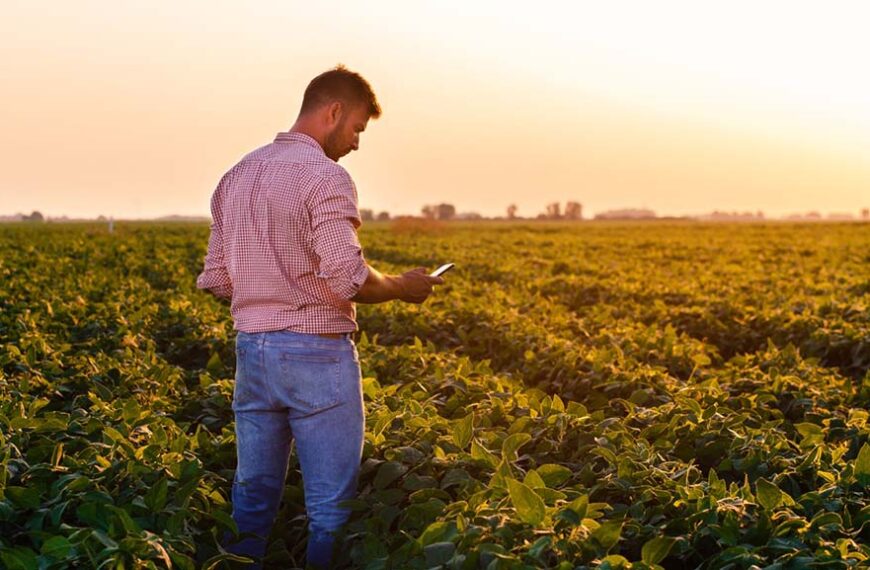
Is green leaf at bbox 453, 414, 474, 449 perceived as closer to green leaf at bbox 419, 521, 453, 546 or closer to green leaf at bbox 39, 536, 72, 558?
green leaf at bbox 419, 521, 453, 546

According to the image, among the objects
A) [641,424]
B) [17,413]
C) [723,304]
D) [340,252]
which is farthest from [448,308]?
[340,252]

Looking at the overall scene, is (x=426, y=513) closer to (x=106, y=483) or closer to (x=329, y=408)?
(x=329, y=408)

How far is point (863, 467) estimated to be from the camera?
4.29m

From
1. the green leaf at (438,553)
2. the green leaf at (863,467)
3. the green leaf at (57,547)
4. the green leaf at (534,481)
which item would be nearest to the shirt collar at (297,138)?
the green leaf at (534,481)

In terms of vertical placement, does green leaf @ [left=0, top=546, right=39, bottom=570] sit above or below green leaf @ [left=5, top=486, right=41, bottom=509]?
below

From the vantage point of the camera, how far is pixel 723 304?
13.1 metres

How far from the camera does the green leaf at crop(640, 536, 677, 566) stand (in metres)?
3.23

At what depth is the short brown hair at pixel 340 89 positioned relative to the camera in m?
A: 3.92

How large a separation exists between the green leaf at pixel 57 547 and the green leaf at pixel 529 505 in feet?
5.15

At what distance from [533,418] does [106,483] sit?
2240 millimetres

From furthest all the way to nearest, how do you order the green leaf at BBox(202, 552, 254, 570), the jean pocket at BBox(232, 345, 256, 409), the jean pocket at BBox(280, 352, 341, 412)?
the jean pocket at BBox(232, 345, 256, 409)
the jean pocket at BBox(280, 352, 341, 412)
the green leaf at BBox(202, 552, 254, 570)

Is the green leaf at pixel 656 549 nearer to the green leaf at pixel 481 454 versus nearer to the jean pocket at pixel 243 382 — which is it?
the green leaf at pixel 481 454

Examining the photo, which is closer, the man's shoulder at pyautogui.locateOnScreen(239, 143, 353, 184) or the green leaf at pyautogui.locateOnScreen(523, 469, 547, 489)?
the green leaf at pyautogui.locateOnScreen(523, 469, 547, 489)

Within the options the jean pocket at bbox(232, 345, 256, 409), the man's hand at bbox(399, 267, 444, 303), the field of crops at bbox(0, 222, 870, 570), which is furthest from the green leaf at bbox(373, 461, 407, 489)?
the man's hand at bbox(399, 267, 444, 303)
